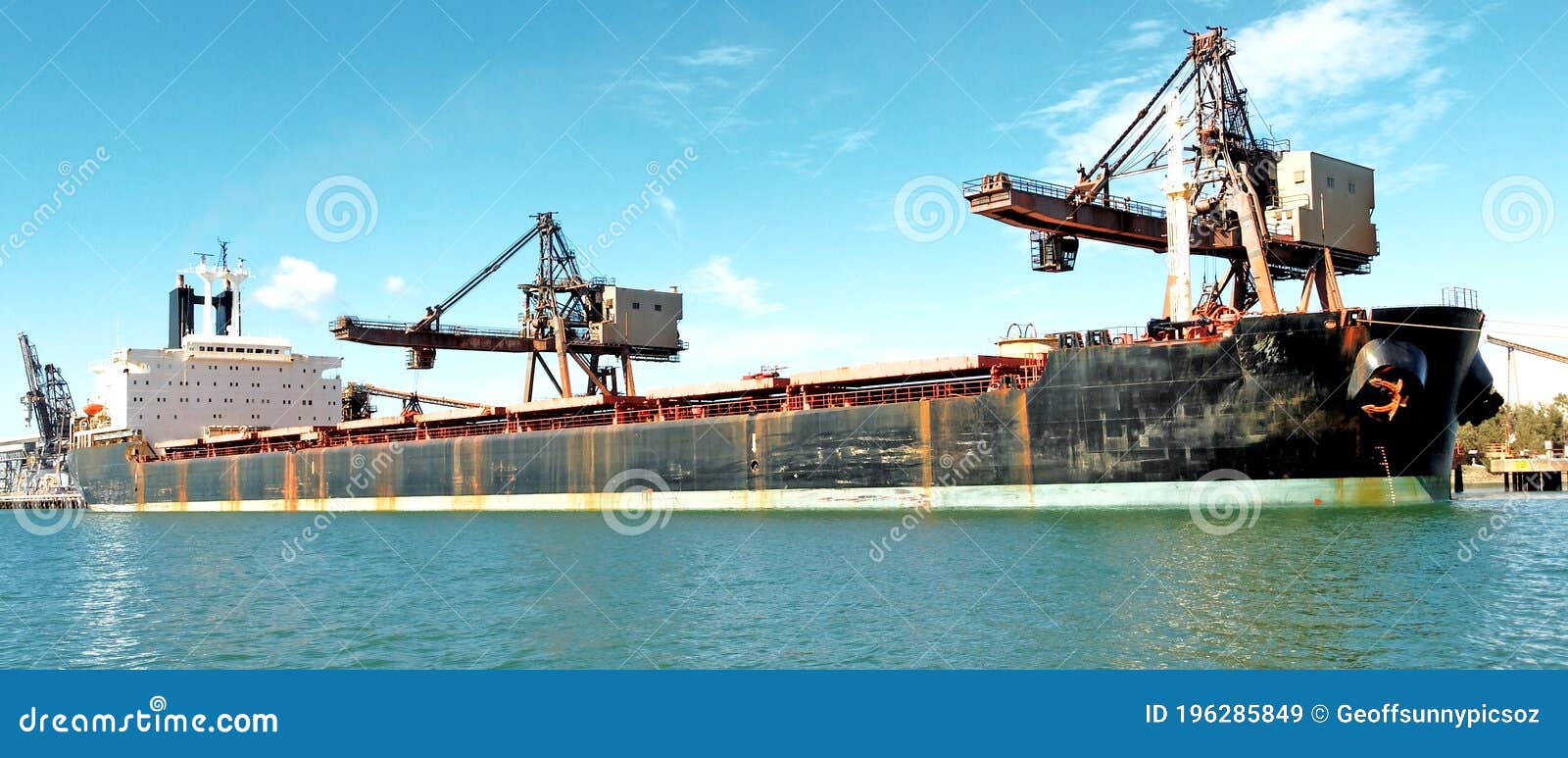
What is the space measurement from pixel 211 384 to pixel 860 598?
36090 millimetres

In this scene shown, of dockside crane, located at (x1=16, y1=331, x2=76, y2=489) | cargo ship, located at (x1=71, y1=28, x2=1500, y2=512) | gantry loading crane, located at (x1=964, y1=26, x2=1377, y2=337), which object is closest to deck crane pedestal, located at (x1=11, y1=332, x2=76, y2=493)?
dockside crane, located at (x1=16, y1=331, x2=76, y2=489)

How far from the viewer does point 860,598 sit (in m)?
11.5

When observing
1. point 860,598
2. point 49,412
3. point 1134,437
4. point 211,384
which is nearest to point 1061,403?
point 1134,437

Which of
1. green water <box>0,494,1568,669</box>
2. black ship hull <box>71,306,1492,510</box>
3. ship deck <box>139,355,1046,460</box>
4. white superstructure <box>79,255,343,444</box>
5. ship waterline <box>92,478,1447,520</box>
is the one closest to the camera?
green water <box>0,494,1568,669</box>

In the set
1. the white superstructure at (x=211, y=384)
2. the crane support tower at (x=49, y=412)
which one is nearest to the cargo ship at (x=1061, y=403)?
the white superstructure at (x=211, y=384)

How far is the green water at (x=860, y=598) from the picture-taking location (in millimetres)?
9203

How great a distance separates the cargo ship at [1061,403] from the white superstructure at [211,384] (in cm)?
701

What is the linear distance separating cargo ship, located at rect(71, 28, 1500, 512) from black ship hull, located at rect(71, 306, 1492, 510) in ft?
0.13

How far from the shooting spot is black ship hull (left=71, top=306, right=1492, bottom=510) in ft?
61.8

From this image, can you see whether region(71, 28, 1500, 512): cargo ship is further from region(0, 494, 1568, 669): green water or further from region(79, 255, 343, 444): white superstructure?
region(79, 255, 343, 444): white superstructure

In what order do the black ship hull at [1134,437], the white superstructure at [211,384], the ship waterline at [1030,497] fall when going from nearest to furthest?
the black ship hull at [1134,437]
the ship waterline at [1030,497]
the white superstructure at [211,384]

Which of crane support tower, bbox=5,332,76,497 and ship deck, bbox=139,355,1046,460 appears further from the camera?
crane support tower, bbox=5,332,76,497

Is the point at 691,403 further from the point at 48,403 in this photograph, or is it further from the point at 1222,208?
the point at 48,403

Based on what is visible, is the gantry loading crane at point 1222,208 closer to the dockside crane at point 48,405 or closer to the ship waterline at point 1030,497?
the ship waterline at point 1030,497
